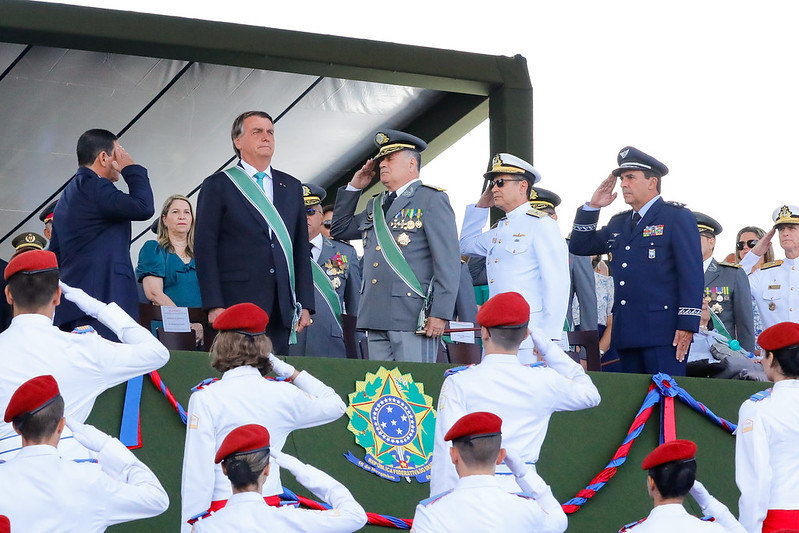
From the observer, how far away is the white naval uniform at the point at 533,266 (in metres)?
6.02

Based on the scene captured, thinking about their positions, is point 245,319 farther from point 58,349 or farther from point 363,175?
point 363,175

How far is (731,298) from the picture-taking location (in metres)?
7.81

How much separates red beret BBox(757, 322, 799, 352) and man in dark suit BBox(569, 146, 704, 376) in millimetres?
1326

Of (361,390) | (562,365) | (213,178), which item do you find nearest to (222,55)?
(213,178)

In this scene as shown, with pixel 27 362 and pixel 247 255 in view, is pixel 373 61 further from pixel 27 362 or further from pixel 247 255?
pixel 27 362

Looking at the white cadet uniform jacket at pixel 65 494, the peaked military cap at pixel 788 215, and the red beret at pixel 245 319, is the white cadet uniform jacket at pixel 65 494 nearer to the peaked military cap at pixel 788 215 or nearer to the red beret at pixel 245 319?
the red beret at pixel 245 319

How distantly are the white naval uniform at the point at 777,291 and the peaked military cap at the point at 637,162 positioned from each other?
5.65ft

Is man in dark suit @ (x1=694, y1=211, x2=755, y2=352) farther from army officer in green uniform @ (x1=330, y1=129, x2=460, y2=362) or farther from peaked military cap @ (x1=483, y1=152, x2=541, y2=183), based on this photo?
army officer in green uniform @ (x1=330, y1=129, x2=460, y2=362)

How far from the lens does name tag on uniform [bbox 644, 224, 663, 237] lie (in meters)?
6.38

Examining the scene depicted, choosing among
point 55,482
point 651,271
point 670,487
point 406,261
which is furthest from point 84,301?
point 651,271

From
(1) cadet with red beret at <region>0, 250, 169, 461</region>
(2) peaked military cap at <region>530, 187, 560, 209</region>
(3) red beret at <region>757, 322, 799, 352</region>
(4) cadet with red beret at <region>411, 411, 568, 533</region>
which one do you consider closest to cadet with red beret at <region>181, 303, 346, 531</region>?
(1) cadet with red beret at <region>0, 250, 169, 461</region>

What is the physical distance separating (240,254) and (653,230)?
2.25m

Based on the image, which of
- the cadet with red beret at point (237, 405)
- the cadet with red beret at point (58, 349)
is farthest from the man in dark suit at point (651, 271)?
the cadet with red beret at point (58, 349)

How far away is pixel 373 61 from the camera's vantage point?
827cm
